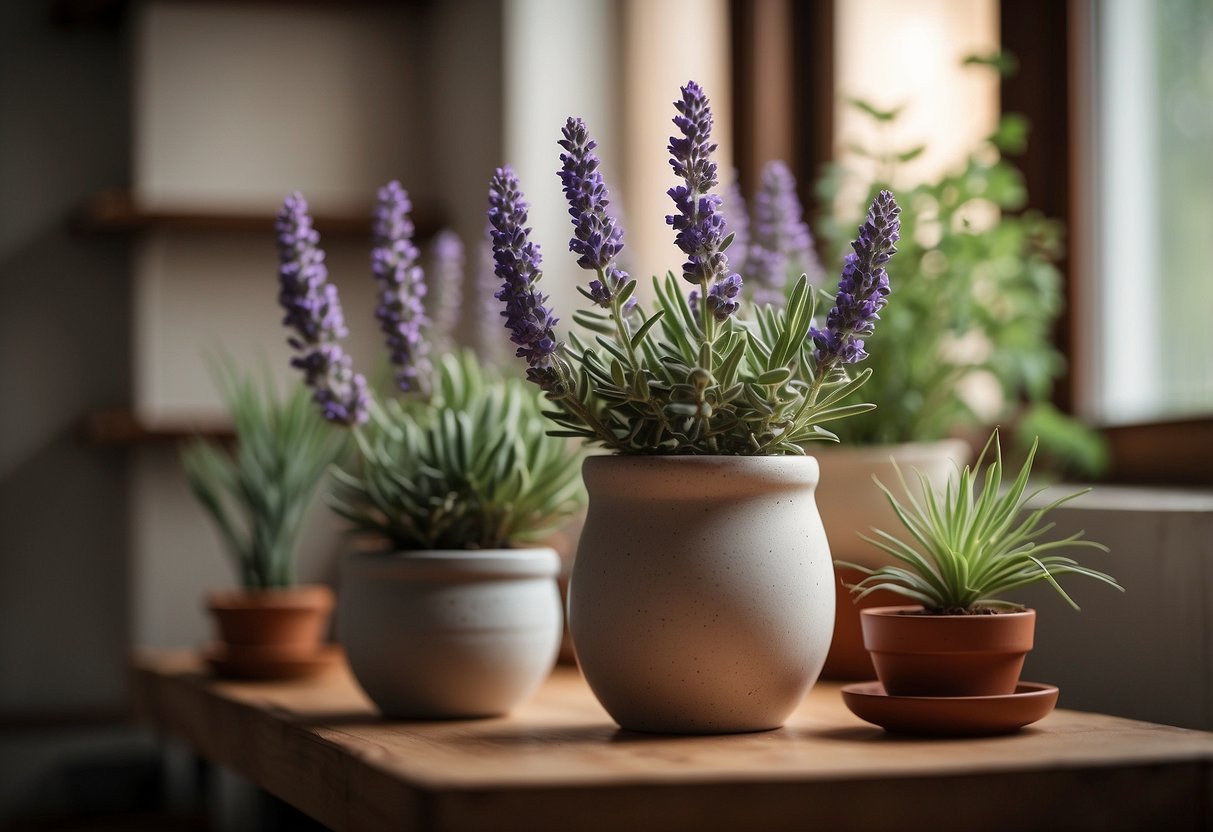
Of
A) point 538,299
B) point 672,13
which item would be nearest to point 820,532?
point 538,299

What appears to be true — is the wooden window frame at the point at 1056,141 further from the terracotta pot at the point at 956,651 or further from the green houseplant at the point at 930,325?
the terracotta pot at the point at 956,651

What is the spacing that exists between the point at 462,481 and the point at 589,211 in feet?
0.95

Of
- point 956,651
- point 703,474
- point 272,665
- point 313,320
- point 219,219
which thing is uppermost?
point 219,219

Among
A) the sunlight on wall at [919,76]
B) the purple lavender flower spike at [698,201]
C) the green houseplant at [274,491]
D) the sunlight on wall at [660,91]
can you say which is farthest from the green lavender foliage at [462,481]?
the sunlight on wall at [660,91]

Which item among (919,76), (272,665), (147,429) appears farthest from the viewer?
(147,429)

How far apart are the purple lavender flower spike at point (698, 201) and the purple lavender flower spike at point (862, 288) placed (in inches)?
2.4

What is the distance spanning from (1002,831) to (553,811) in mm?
A: 224

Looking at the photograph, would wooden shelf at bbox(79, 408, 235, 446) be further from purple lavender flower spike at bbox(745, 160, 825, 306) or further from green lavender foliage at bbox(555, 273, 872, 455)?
green lavender foliage at bbox(555, 273, 872, 455)

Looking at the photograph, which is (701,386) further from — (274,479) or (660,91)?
(660,91)

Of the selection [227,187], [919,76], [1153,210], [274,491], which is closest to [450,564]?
[274,491]

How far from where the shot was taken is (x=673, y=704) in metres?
0.88

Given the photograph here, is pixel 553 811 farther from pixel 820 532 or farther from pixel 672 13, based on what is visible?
pixel 672 13

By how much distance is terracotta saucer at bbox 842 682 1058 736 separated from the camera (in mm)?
853

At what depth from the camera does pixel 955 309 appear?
4.77 feet
